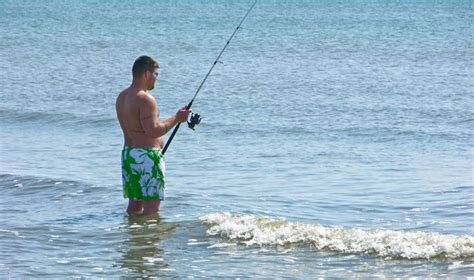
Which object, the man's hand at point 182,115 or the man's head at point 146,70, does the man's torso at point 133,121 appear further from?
the man's hand at point 182,115

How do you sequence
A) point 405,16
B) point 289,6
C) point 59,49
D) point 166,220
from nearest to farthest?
1. point 166,220
2. point 59,49
3. point 405,16
4. point 289,6

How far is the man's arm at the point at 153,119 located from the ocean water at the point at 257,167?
0.81 metres

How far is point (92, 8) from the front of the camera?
2188 inches

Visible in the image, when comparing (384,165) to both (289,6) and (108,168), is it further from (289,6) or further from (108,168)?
(289,6)

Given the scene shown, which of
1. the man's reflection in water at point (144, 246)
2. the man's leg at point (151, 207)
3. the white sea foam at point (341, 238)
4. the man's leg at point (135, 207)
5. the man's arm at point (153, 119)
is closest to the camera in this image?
the man's reflection in water at point (144, 246)

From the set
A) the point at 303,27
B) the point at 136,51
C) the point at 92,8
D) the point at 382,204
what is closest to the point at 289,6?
the point at 92,8

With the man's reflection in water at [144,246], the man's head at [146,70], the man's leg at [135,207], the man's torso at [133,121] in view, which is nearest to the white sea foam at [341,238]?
the man's reflection in water at [144,246]

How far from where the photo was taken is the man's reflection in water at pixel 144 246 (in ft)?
23.2

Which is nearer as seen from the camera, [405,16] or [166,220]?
[166,220]

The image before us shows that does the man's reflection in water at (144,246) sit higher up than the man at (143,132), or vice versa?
the man at (143,132)

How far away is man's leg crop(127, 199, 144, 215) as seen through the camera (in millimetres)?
8336

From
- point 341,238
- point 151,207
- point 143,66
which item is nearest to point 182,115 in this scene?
point 143,66

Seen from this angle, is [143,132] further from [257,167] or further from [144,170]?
[257,167]

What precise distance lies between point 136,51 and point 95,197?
19.0 metres
